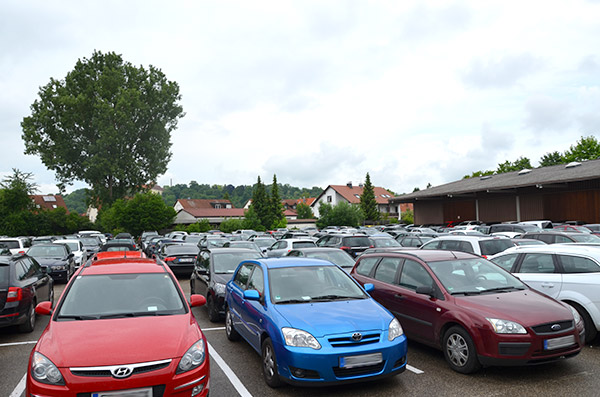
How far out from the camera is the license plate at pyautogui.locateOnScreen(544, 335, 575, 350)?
5.38 meters

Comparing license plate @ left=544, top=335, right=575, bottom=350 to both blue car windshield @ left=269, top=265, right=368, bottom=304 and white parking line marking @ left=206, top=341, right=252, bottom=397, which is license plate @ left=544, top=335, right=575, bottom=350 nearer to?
blue car windshield @ left=269, top=265, right=368, bottom=304

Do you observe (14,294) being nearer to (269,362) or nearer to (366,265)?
(269,362)

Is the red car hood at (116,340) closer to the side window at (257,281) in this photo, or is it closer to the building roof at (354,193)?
the side window at (257,281)

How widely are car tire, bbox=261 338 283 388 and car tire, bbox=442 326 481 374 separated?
237 centimetres

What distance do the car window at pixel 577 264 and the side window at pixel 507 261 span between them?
93 centimetres

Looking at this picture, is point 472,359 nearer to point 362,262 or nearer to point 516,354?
point 516,354

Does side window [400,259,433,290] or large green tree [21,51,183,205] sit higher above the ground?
large green tree [21,51,183,205]

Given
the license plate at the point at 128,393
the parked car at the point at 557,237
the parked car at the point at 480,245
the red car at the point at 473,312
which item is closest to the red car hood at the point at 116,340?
the license plate at the point at 128,393

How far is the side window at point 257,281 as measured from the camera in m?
6.25

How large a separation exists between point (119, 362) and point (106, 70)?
1982 inches

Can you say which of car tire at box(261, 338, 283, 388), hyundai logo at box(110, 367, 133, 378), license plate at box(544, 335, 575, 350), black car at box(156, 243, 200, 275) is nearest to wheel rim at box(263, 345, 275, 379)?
car tire at box(261, 338, 283, 388)

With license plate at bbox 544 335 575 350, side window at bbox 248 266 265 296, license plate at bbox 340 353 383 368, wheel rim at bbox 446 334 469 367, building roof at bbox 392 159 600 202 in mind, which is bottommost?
wheel rim at bbox 446 334 469 367

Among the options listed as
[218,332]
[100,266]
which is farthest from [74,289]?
[218,332]

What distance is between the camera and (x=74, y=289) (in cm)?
531
